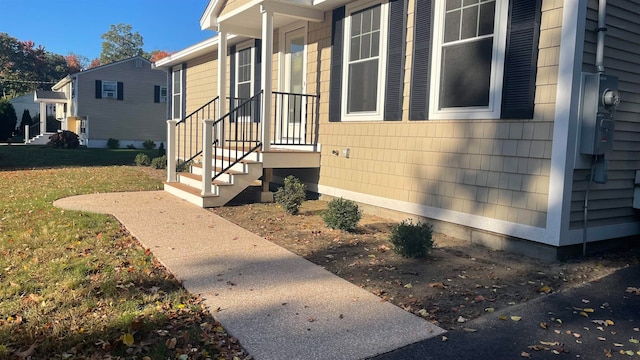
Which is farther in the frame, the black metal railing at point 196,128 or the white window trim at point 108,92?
the white window trim at point 108,92

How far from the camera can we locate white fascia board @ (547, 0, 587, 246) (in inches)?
178

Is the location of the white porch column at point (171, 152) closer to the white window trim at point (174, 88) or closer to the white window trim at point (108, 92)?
the white window trim at point (174, 88)

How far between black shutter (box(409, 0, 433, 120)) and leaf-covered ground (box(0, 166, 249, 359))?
3828 mm

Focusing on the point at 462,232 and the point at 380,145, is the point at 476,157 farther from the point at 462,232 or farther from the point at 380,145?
the point at 380,145

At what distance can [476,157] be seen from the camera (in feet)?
18.1

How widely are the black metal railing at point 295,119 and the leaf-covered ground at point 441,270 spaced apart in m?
2.76

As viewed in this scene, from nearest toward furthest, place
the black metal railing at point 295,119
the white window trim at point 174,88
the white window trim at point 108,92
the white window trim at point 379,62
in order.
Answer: the white window trim at point 379,62, the black metal railing at point 295,119, the white window trim at point 174,88, the white window trim at point 108,92

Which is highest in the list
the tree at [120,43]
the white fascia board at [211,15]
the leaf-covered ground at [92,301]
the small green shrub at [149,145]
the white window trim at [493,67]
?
the tree at [120,43]

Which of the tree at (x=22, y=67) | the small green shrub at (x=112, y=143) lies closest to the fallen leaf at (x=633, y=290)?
the small green shrub at (x=112, y=143)

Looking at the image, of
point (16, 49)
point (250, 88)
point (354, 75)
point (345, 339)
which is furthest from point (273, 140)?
point (16, 49)

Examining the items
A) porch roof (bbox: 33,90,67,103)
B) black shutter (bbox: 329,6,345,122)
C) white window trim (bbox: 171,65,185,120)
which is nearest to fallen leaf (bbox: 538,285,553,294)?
black shutter (bbox: 329,6,345,122)

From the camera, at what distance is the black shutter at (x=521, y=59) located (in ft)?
16.0

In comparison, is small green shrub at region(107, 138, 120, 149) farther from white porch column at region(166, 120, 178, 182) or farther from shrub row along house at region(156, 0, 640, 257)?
shrub row along house at region(156, 0, 640, 257)

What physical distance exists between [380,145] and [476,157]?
1.82 m
